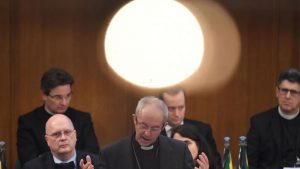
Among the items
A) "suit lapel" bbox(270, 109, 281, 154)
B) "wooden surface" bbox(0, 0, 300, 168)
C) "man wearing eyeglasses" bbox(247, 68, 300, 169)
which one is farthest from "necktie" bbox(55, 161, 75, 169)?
"suit lapel" bbox(270, 109, 281, 154)

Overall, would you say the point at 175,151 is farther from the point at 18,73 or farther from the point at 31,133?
the point at 18,73

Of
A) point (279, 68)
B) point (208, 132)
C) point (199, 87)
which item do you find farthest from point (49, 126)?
point (279, 68)

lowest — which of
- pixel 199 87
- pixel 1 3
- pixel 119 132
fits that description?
pixel 119 132

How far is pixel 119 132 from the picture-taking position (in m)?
6.25

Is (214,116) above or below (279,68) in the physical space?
below

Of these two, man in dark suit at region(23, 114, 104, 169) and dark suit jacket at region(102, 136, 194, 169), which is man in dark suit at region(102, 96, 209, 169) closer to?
dark suit jacket at region(102, 136, 194, 169)

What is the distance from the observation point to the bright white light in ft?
20.2

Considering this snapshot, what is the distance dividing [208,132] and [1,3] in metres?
2.08

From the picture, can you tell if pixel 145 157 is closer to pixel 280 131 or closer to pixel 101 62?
pixel 280 131

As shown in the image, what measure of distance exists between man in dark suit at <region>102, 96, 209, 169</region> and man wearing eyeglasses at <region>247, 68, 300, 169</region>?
1215mm

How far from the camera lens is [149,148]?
4.44 m

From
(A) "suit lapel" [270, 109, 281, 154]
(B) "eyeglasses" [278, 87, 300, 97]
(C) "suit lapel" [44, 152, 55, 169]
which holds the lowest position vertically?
(C) "suit lapel" [44, 152, 55, 169]

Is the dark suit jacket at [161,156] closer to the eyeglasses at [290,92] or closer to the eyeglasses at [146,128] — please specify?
the eyeglasses at [146,128]

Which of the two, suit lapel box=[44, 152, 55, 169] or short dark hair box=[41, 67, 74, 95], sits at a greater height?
short dark hair box=[41, 67, 74, 95]
